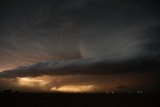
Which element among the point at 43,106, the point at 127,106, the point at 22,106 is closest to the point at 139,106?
the point at 127,106

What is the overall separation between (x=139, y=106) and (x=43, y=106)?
26591 millimetres

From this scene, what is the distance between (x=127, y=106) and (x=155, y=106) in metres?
8.00

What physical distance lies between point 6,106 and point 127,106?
32344mm

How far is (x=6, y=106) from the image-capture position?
201ft

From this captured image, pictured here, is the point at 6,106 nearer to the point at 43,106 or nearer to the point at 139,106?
the point at 43,106

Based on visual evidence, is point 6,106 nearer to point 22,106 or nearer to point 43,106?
point 22,106

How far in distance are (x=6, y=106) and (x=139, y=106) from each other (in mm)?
35804

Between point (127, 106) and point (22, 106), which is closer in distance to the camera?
point (22, 106)

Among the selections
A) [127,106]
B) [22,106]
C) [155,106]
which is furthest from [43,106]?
[155,106]

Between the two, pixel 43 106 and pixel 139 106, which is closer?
pixel 43 106

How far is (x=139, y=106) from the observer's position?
6812cm

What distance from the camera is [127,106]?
222 ft

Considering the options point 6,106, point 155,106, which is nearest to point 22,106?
point 6,106

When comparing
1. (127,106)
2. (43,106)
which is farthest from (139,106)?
(43,106)
